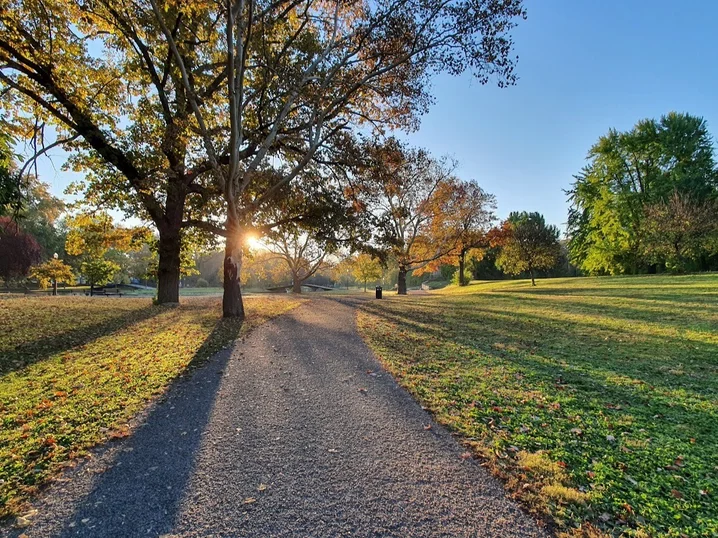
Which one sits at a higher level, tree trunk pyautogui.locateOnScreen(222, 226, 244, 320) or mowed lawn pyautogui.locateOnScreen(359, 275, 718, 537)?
tree trunk pyautogui.locateOnScreen(222, 226, 244, 320)

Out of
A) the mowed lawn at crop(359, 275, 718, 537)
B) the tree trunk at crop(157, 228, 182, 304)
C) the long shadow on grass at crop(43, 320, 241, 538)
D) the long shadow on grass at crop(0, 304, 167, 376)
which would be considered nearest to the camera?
the long shadow on grass at crop(43, 320, 241, 538)

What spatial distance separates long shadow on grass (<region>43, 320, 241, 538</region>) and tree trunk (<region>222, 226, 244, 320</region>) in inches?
258

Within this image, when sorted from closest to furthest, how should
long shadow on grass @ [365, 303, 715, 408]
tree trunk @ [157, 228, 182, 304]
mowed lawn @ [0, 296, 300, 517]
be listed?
mowed lawn @ [0, 296, 300, 517]
long shadow on grass @ [365, 303, 715, 408]
tree trunk @ [157, 228, 182, 304]

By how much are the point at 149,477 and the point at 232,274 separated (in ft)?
27.5

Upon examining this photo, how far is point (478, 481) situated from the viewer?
8.33 feet

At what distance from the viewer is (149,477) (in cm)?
254

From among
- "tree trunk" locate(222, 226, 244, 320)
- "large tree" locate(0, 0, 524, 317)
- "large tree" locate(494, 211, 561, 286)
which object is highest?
"large tree" locate(0, 0, 524, 317)

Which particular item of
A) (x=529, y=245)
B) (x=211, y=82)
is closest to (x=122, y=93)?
(x=211, y=82)

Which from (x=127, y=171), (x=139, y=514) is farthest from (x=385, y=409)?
(x=127, y=171)

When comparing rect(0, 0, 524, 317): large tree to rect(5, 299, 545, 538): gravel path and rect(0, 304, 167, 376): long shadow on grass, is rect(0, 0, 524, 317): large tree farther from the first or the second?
rect(5, 299, 545, 538): gravel path

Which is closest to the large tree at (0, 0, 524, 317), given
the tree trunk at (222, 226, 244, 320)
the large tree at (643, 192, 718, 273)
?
the tree trunk at (222, 226, 244, 320)

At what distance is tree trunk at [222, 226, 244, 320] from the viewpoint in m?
10.3

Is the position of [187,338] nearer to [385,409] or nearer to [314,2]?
[385,409]

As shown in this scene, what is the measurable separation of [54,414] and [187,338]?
12.9 ft
